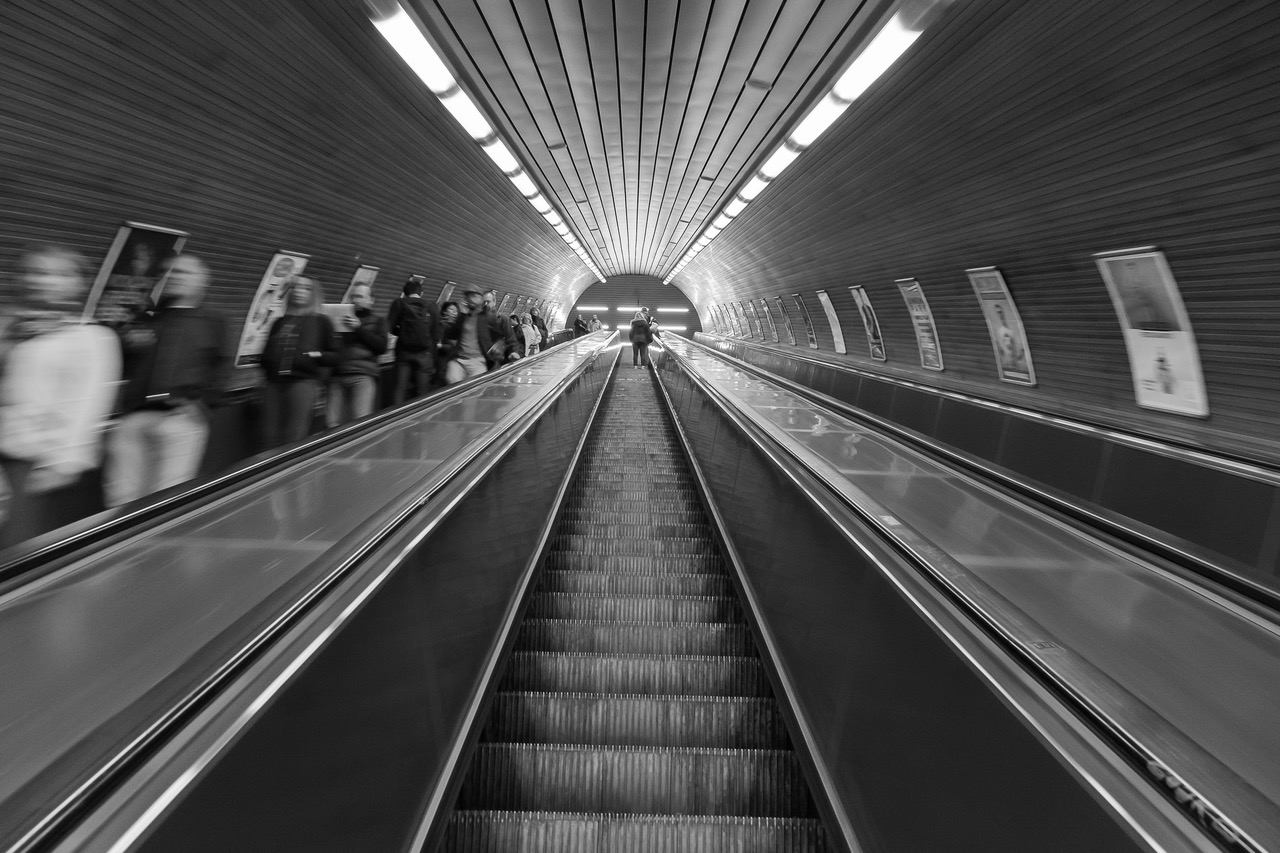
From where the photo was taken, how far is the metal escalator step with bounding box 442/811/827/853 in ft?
6.82

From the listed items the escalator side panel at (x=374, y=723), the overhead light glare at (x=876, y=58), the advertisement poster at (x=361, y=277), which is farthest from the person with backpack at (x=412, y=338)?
the overhead light glare at (x=876, y=58)

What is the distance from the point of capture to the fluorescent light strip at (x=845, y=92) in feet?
15.9

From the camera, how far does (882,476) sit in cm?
311

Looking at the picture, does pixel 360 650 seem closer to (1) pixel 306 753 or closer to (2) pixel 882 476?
(1) pixel 306 753

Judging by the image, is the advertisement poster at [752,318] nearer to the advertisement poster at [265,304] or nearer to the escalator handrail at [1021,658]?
the advertisement poster at [265,304]

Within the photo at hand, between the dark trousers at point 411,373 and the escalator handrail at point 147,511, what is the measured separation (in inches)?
115

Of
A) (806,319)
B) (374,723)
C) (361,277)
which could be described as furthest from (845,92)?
(806,319)

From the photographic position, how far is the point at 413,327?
6121 millimetres

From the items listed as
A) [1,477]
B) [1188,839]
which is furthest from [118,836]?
[1,477]

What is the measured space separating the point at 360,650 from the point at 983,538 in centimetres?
189

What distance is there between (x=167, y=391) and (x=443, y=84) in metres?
3.84

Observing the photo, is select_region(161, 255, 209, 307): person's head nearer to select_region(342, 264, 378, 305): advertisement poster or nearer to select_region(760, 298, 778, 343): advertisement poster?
select_region(342, 264, 378, 305): advertisement poster

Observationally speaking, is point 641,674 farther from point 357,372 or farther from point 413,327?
point 413,327

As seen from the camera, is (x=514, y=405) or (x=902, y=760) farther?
(x=514, y=405)
